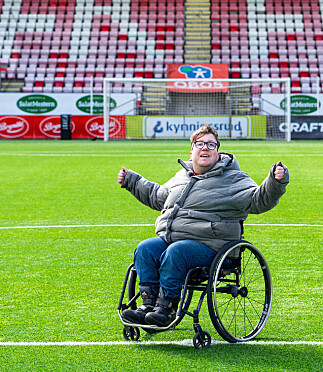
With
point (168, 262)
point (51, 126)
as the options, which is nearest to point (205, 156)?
point (168, 262)

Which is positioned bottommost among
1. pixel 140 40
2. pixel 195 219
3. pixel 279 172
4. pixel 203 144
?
pixel 195 219

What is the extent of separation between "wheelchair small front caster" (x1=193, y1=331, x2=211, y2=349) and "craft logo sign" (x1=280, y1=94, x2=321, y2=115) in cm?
3053

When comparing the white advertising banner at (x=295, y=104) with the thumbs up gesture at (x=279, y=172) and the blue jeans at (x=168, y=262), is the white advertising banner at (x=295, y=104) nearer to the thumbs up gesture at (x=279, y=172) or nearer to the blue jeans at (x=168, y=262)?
the blue jeans at (x=168, y=262)

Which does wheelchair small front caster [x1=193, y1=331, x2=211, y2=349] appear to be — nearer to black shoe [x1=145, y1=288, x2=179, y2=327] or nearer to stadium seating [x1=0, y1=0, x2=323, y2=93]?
black shoe [x1=145, y1=288, x2=179, y2=327]

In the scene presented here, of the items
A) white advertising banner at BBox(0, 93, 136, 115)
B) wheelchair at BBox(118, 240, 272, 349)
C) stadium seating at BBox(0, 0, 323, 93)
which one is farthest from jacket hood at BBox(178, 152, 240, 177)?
stadium seating at BBox(0, 0, 323, 93)

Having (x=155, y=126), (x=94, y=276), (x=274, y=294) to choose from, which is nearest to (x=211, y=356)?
(x=274, y=294)

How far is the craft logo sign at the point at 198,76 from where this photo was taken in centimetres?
3466

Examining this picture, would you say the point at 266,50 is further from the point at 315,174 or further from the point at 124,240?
the point at 124,240

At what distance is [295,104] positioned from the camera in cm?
3450

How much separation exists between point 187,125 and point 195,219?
27741 mm

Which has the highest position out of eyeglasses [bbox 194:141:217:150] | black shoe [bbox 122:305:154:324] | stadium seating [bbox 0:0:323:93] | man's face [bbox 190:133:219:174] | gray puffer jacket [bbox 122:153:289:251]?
stadium seating [bbox 0:0:323:93]

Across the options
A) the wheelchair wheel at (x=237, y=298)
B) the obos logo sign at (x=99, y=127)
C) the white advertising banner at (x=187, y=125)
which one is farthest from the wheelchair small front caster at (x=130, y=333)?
the obos logo sign at (x=99, y=127)

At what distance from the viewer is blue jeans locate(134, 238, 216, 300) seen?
13.7 ft

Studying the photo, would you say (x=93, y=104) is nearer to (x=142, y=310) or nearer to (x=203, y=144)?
(x=203, y=144)
